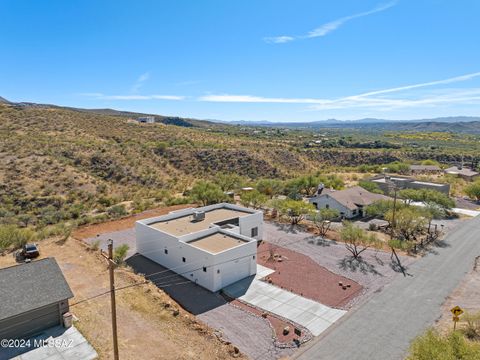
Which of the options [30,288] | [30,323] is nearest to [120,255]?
[30,288]

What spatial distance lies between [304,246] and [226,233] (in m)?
8.70

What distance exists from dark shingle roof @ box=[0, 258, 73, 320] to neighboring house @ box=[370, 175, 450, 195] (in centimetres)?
5135

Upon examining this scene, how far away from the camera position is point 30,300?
17906mm

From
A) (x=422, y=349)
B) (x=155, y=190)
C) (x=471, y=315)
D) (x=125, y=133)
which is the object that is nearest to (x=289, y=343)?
(x=422, y=349)

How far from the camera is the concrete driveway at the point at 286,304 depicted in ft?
66.9

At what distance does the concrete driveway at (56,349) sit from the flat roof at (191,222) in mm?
12110

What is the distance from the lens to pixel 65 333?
1817cm

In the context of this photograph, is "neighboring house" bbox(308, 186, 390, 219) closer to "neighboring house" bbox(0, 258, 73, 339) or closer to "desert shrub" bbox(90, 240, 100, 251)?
"desert shrub" bbox(90, 240, 100, 251)

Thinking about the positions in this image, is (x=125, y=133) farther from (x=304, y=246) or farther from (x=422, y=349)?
(x=422, y=349)

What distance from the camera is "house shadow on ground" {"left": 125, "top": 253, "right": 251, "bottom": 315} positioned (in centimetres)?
2238

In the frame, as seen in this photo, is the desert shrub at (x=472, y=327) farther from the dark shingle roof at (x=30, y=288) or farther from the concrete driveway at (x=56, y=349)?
the dark shingle roof at (x=30, y=288)

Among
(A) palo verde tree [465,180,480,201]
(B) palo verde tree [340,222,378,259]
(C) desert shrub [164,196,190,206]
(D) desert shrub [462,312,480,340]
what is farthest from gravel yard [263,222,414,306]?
(A) palo verde tree [465,180,480,201]

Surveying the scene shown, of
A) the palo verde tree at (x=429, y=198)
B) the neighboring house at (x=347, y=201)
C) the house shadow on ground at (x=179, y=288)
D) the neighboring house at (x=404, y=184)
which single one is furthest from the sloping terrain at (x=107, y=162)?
the palo verde tree at (x=429, y=198)

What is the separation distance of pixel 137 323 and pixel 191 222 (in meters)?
14.0
